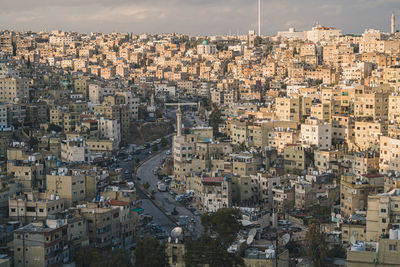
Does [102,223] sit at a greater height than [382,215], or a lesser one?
lesser

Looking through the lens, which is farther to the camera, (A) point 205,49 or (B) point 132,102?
(A) point 205,49

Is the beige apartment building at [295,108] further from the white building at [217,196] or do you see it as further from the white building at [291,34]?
the white building at [291,34]

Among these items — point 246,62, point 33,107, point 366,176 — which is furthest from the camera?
point 246,62

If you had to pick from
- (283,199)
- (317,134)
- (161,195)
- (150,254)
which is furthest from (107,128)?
(150,254)

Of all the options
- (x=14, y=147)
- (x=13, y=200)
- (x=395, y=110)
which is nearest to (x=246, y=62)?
(x=395, y=110)

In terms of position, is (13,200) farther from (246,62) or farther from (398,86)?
(246,62)

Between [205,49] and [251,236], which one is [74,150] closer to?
[251,236]

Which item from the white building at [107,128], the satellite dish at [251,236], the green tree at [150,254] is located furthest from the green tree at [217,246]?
the white building at [107,128]

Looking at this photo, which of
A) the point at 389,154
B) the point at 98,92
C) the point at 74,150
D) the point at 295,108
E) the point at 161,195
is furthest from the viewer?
the point at 98,92
